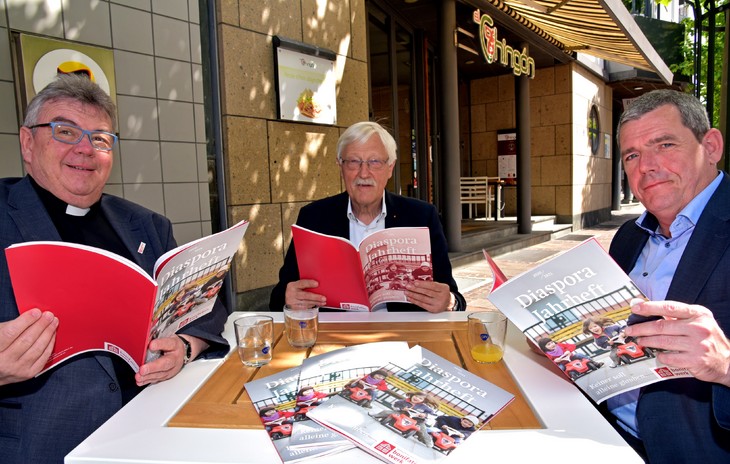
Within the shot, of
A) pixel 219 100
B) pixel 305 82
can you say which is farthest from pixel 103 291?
pixel 305 82

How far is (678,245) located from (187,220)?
10.1 ft

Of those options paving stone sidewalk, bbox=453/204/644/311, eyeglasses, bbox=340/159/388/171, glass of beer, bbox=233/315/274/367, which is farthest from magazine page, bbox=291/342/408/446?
paving stone sidewalk, bbox=453/204/644/311

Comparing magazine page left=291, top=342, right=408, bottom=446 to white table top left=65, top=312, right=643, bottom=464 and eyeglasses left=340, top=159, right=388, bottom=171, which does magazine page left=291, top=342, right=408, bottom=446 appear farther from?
eyeglasses left=340, top=159, right=388, bottom=171

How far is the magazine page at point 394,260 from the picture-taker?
1.60 meters

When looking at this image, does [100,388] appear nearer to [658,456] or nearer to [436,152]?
[658,456]

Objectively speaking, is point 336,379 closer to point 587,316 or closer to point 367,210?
point 587,316

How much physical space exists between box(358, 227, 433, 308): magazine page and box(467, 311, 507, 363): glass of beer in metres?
0.40

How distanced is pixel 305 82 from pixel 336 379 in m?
3.49

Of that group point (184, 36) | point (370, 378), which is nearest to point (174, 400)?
point (370, 378)

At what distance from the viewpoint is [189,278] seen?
1213 millimetres

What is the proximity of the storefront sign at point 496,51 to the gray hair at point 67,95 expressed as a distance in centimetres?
624

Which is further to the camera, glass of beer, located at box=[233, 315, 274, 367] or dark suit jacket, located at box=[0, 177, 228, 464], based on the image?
glass of beer, located at box=[233, 315, 274, 367]

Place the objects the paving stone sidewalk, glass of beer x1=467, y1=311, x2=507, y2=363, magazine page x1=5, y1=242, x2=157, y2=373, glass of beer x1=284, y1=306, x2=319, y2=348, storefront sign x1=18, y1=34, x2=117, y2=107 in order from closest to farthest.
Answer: magazine page x1=5, y1=242, x2=157, y2=373
glass of beer x1=467, y1=311, x2=507, y2=363
glass of beer x1=284, y1=306, x2=319, y2=348
storefront sign x1=18, y1=34, x2=117, y2=107
the paving stone sidewalk

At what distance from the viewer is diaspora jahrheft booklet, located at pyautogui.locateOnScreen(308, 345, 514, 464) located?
2.73ft
